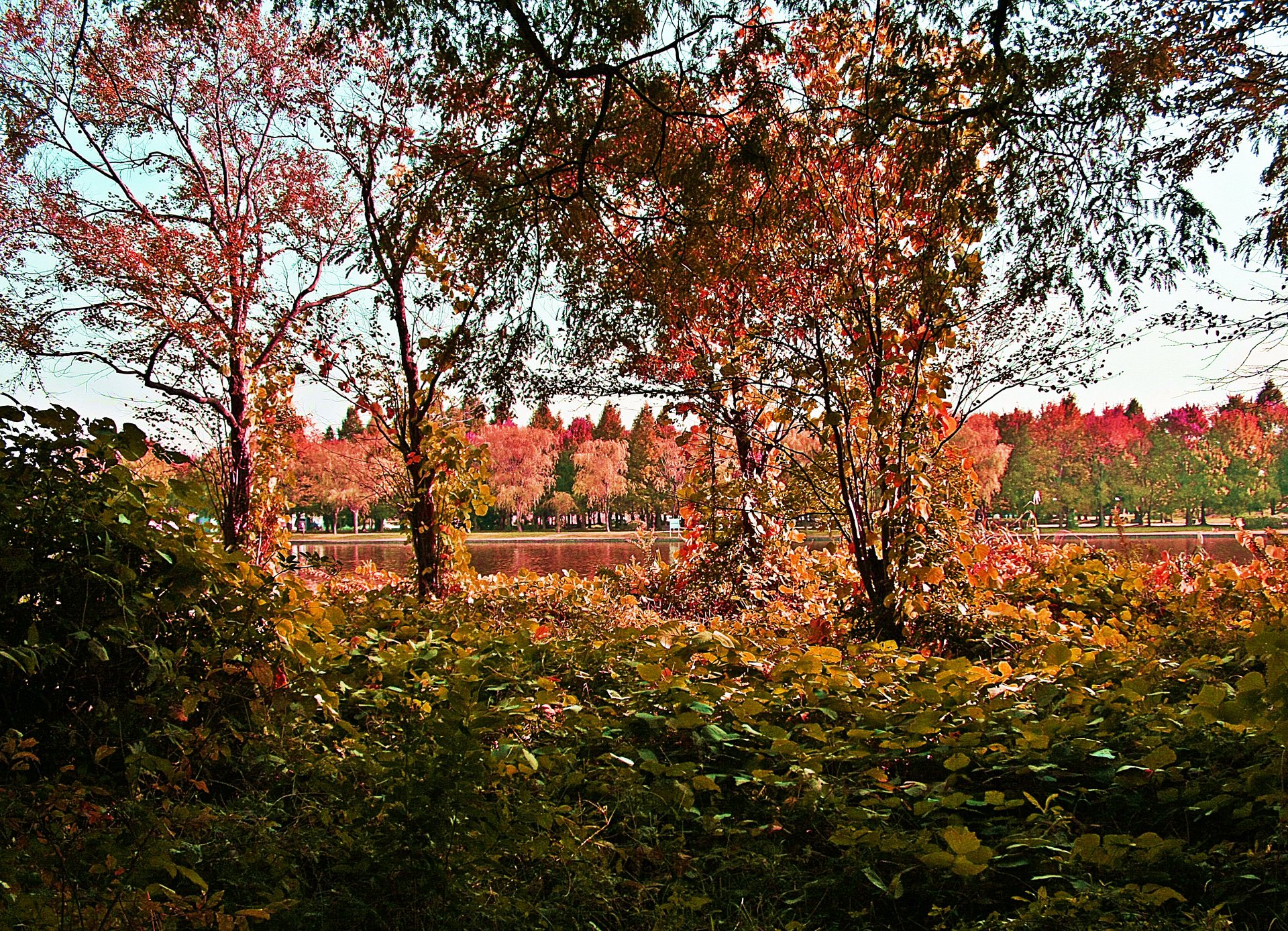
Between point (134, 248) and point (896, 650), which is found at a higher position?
point (134, 248)


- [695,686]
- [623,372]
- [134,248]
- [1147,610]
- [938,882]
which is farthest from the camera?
[134,248]

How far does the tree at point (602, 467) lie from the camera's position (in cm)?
2173

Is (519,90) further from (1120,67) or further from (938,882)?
(938,882)

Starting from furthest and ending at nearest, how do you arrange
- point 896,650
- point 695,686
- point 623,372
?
point 623,372 → point 896,650 → point 695,686

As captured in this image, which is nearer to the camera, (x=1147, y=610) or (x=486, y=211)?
(x=486, y=211)

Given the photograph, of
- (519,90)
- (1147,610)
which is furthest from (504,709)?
(1147,610)

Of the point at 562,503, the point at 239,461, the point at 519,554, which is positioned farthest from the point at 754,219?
the point at 562,503

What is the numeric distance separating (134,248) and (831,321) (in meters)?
7.66

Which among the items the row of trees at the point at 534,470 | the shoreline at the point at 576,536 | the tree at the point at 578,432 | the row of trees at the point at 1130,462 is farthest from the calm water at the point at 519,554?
the row of trees at the point at 1130,462

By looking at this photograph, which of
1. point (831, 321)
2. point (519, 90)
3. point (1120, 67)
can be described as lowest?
point (831, 321)

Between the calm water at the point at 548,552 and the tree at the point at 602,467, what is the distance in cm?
161

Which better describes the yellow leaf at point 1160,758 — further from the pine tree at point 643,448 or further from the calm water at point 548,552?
the calm water at point 548,552

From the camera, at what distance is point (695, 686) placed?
115 inches

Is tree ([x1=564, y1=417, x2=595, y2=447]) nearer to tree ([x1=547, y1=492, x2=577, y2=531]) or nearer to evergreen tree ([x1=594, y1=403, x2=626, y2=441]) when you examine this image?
tree ([x1=547, y1=492, x2=577, y2=531])
